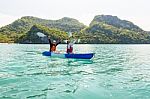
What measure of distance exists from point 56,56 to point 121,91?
27290 millimetres

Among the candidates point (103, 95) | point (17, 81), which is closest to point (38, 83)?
point (17, 81)

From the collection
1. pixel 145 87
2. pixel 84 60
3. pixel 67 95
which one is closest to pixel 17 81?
pixel 67 95

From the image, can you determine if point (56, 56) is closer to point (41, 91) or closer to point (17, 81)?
point (17, 81)

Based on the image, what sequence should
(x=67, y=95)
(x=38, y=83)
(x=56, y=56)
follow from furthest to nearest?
(x=56, y=56) < (x=38, y=83) < (x=67, y=95)

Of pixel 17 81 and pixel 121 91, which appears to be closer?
pixel 121 91

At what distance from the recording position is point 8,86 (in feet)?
58.4

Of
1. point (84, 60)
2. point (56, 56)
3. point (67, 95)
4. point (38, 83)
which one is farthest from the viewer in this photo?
point (56, 56)

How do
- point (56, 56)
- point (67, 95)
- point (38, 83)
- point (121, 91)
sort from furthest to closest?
point (56, 56)
point (38, 83)
point (121, 91)
point (67, 95)

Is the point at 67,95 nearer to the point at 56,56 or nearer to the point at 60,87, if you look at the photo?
the point at 60,87

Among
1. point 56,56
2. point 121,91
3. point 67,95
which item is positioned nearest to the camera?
point 67,95

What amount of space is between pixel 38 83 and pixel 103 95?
5.62m

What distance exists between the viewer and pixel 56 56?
4334 cm

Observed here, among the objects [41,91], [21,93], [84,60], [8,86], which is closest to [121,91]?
[41,91]

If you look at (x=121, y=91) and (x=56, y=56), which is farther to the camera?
(x=56, y=56)
